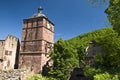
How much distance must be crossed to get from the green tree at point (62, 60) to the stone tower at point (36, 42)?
14.5 feet

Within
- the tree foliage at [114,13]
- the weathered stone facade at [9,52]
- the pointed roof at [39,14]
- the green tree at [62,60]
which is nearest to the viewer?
the tree foliage at [114,13]

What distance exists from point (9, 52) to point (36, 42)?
572 cm

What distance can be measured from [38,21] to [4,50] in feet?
25.9

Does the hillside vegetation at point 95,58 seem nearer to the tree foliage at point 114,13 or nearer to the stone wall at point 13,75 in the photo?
the tree foliage at point 114,13

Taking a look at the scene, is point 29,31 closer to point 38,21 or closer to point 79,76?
point 38,21

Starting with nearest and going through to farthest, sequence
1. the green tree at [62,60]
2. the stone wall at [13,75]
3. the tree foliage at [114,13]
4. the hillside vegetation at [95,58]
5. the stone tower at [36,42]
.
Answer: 1. the tree foliage at [114,13]
2. the hillside vegetation at [95,58]
3. the green tree at [62,60]
4. the stone wall at [13,75]
5. the stone tower at [36,42]

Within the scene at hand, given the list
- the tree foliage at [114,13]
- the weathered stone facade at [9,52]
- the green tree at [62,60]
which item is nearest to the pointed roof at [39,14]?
the weathered stone facade at [9,52]

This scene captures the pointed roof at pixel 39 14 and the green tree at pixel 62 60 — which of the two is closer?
the green tree at pixel 62 60

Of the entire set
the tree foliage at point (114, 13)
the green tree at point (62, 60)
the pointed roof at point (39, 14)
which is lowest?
the green tree at point (62, 60)

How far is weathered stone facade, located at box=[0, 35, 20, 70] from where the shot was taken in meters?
35.1

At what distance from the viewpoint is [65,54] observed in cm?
2866

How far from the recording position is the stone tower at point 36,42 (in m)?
33.9

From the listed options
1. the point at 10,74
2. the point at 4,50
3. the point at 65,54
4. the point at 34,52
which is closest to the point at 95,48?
the point at 65,54

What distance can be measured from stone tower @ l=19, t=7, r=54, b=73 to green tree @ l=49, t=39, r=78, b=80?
4.41 meters
